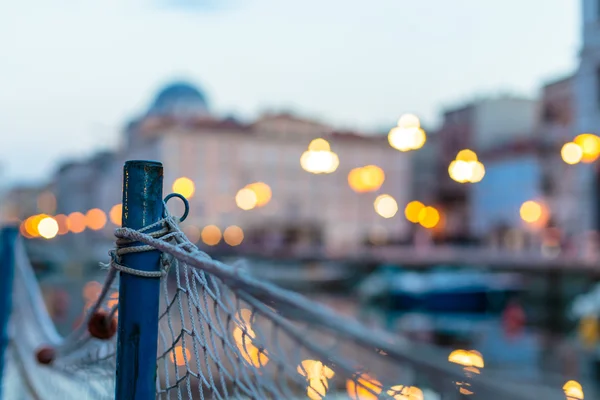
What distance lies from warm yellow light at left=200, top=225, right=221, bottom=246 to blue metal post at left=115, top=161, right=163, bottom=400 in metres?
46.2

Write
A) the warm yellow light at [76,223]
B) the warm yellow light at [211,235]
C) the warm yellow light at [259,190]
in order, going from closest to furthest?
1. the warm yellow light at [259,190]
2. the warm yellow light at [211,235]
3. the warm yellow light at [76,223]

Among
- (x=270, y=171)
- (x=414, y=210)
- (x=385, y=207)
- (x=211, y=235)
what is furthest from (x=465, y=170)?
(x=270, y=171)

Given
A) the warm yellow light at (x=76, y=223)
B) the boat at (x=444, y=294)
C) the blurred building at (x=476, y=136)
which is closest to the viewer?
the boat at (x=444, y=294)

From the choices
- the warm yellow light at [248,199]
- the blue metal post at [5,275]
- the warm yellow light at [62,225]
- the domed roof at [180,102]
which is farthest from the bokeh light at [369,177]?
the warm yellow light at [62,225]

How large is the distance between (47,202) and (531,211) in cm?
7087

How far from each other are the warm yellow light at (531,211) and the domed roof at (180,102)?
27.2 meters

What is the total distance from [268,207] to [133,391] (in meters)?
49.9

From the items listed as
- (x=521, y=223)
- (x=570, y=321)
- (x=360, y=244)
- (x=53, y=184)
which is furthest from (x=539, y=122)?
(x=53, y=184)

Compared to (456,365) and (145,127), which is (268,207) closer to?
Result: (145,127)

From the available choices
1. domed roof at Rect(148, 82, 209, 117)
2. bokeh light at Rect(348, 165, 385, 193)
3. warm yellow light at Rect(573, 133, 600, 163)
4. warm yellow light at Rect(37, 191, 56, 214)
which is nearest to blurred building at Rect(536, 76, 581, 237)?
bokeh light at Rect(348, 165, 385, 193)

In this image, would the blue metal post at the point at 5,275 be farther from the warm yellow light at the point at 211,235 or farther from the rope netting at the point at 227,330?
the warm yellow light at the point at 211,235

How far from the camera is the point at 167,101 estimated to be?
5878 cm

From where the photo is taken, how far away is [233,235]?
1961 inches

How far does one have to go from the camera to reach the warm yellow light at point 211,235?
48150 mm
